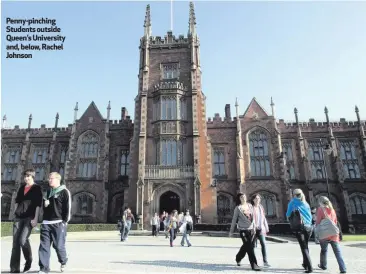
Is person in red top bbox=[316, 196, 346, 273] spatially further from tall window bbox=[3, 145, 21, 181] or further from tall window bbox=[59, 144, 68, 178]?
tall window bbox=[3, 145, 21, 181]

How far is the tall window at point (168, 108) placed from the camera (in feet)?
101

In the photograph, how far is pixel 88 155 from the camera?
35.0 metres

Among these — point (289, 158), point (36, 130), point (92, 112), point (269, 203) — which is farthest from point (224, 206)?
point (36, 130)

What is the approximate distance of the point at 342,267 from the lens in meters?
6.53

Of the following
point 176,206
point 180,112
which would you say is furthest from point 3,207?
point 180,112

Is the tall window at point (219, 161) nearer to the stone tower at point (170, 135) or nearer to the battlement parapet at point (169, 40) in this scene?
the stone tower at point (170, 135)

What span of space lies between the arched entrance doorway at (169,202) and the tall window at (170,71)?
12864mm

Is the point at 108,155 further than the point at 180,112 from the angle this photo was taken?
Yes

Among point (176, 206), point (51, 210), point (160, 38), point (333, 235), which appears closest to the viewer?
point (51, 210)

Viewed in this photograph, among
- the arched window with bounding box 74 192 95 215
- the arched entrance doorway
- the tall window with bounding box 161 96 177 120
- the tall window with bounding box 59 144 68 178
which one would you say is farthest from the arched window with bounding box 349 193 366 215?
the tall window with bounding box 59 144 68 178

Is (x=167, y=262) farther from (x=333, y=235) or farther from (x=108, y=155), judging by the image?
(x=108, y=155)

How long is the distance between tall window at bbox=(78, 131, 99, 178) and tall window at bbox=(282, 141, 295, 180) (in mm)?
22185

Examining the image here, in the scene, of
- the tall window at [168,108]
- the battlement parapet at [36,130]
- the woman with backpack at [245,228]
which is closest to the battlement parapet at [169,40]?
the tall window at [168,108]

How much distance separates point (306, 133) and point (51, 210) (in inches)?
1373
